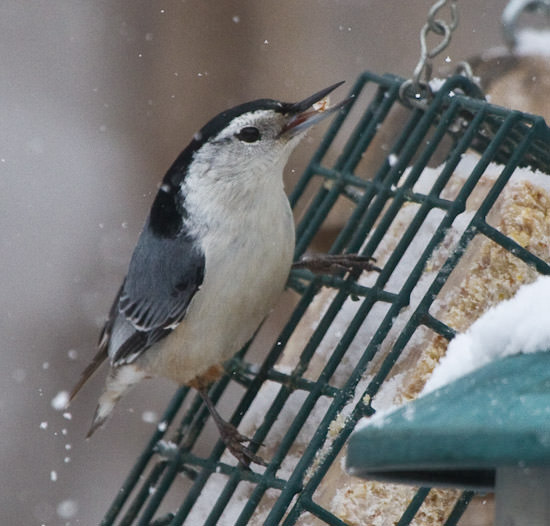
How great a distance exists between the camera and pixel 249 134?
9.98ft

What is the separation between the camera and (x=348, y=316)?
3.08 meters

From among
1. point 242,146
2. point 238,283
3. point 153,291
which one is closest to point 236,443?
point 238,283

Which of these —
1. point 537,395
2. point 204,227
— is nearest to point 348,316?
point 204,227

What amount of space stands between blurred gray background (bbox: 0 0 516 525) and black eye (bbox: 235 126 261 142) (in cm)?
274

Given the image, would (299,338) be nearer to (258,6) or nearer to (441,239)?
(441,239)

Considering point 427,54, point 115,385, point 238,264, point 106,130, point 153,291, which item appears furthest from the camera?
point 106,130

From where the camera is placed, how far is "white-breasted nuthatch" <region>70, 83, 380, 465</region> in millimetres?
3025

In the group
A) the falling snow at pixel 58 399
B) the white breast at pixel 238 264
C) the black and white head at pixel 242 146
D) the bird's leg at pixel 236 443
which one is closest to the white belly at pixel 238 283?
the white breast at pixel 238 264

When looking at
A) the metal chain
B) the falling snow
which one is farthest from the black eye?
the falling snow

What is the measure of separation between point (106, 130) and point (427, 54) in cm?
408

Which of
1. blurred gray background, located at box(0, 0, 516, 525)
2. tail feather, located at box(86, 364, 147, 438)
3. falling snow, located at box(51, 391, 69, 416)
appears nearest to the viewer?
tail feather, located at box(86, 364, 147, 438)

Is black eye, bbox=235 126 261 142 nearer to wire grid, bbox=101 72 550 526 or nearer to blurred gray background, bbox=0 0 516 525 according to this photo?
wire grid, bbox=101 72 550 526

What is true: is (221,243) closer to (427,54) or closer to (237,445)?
(237,445)

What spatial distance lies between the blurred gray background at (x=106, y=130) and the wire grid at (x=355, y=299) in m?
2.55
